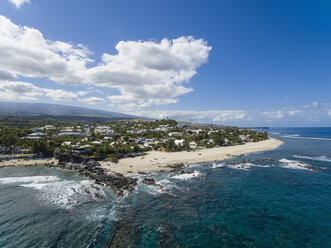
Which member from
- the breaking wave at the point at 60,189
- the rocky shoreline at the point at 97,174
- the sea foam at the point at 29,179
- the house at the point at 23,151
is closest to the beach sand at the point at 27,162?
the rocky shoreline at the point at 97,174

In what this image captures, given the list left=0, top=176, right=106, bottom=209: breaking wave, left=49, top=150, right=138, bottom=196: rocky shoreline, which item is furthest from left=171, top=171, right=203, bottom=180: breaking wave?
left=0, top=176, right=106, bottom=209: breaking wave

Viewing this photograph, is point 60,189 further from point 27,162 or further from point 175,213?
point 27,162

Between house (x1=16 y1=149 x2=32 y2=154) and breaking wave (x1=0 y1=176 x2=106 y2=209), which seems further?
house (x1=16 y1=149 x2=32 y2=154)

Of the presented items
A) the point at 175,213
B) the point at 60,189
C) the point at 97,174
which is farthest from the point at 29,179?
the point at 175,213

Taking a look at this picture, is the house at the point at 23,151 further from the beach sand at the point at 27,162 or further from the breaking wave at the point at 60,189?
the breaking wave at the point at 60,189

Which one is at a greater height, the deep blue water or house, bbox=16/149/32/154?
the deep blue water

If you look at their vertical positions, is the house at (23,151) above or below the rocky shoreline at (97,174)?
below

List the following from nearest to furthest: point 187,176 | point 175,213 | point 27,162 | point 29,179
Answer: point 175,213 → point 29,179 → point 187,176 → point 27,162

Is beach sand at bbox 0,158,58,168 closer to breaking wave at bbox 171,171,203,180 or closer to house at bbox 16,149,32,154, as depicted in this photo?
house at bbox 16,149,32,154

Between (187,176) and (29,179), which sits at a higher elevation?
(187,176)

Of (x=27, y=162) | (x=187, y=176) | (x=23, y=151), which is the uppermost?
(x=187, y=176)
